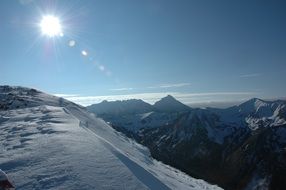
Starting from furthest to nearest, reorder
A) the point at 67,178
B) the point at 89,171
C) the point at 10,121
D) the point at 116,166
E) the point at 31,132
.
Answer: the point at 10,121
the point at 31,132
the point at 116,166
the point at 89,171
the point at 67,178

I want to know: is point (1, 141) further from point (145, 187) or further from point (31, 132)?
point (145, 187)

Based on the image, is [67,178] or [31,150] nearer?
[67,178]

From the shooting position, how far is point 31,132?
23234mm

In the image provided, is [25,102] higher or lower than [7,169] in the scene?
higher

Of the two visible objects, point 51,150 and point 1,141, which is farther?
point 1,141

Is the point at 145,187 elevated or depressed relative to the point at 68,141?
depressed

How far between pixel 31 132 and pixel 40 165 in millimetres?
9443

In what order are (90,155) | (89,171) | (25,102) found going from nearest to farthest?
1. (89,171)
2. (90,155)
3. (25,102)

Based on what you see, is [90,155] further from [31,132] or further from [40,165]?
[31,132]

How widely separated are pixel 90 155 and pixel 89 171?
2467mm

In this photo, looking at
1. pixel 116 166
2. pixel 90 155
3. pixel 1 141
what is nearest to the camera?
pixel 116 166

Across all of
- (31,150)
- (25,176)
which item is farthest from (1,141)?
(25,176)

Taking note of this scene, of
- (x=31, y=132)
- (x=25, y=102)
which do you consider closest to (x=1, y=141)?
(x=31, y=132)

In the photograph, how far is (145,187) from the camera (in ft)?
44.5
